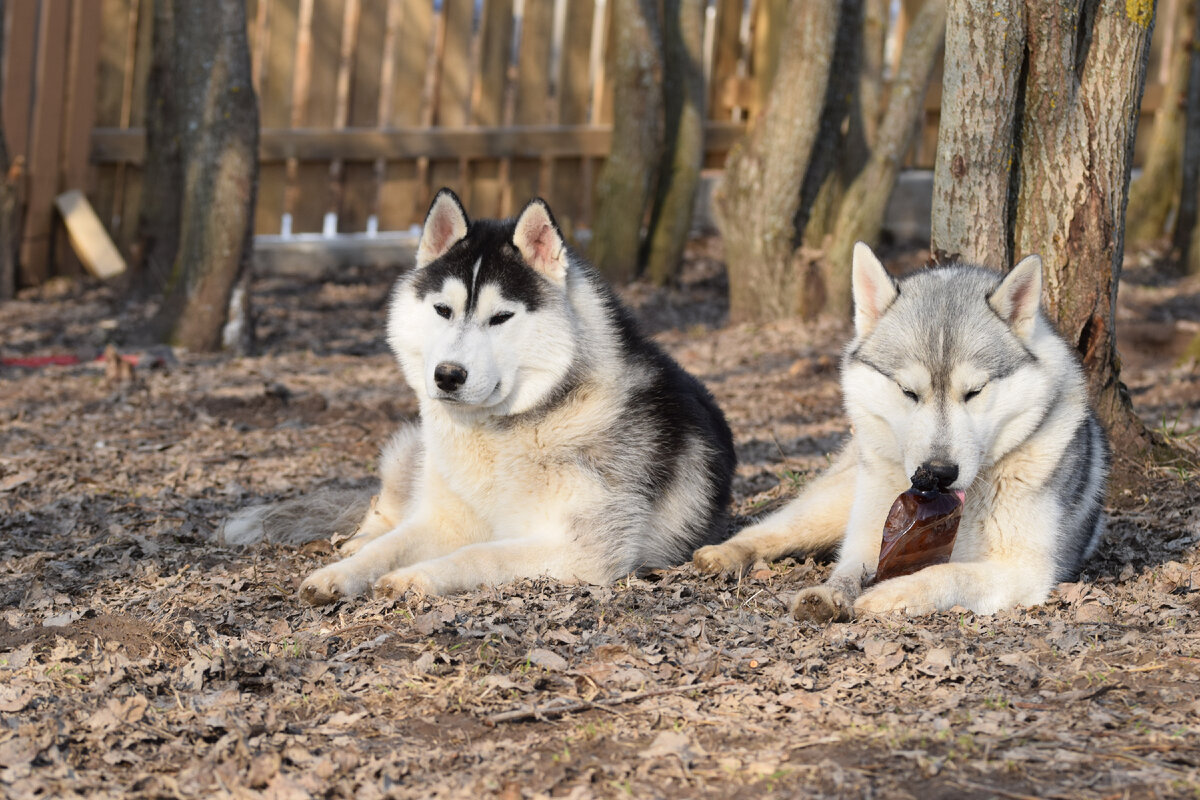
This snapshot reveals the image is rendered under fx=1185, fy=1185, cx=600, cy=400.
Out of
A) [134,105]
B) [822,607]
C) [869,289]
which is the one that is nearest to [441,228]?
[869,289]

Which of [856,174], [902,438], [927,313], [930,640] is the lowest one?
[930,640]

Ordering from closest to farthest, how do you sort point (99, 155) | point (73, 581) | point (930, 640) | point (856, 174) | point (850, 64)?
point (930, 640) < point (73, 581) < point (850, 64) < point (856, 174) < point (99, 155)

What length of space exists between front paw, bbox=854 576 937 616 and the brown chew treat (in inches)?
6.7

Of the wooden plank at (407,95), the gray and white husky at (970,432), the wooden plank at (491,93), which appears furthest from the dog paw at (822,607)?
the wooden plank at (407,95)

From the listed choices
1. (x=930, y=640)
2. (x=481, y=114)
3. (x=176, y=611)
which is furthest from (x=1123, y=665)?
(x=481, y=114)

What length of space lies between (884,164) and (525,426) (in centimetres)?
632

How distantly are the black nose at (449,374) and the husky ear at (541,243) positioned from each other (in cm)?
60

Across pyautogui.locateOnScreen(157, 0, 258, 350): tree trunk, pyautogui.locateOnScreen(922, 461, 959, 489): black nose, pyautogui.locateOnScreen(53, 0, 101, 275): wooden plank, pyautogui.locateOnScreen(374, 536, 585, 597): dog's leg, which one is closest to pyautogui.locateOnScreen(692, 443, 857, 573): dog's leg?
pyautogui.locateOnScreen(374, 536, 585, 597): dog's leg

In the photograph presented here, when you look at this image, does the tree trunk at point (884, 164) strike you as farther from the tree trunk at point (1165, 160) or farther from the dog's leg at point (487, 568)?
the dog's leg at point (487, 568)

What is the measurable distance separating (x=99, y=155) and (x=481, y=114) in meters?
3.91

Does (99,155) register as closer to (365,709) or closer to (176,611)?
(176,611)

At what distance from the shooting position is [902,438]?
4.21 meters

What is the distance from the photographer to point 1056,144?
532 cm

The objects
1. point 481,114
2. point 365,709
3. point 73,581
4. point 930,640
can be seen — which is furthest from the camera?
point 481,114
